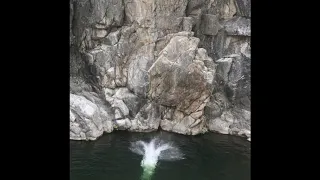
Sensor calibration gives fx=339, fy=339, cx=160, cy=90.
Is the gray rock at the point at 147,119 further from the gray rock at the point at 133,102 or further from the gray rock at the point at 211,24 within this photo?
the gray rock at the point at 211,24

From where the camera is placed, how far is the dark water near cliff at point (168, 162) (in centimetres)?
2408

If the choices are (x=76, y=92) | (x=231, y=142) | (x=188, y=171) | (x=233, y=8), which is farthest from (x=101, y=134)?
(x=233, y=8)

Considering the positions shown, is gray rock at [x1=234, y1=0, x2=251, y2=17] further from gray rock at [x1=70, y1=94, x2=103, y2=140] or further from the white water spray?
gray rock at [x1=70, y1=94, x2=103, y2=140]

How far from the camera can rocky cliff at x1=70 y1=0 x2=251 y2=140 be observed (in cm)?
3112

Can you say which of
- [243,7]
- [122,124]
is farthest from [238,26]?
[122,124]

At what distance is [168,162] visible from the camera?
2600 cm

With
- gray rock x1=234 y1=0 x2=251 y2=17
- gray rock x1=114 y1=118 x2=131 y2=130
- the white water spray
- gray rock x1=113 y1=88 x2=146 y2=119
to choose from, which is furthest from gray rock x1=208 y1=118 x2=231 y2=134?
gray rock x1=234 y1=0 x2=251 y2=17

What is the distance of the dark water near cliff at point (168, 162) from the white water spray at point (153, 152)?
1.48ft

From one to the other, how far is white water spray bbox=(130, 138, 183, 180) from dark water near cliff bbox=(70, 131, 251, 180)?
450 millimetres

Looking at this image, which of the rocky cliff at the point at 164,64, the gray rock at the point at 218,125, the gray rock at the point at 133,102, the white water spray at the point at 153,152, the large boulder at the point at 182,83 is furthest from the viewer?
the gray rock at the point at 218,125

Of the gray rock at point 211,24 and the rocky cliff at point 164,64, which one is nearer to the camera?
the rocky cliff at point 164,64

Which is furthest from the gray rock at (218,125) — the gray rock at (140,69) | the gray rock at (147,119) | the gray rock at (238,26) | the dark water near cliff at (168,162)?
the gray rock at (238,26)

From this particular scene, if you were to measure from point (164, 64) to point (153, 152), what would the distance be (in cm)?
802
